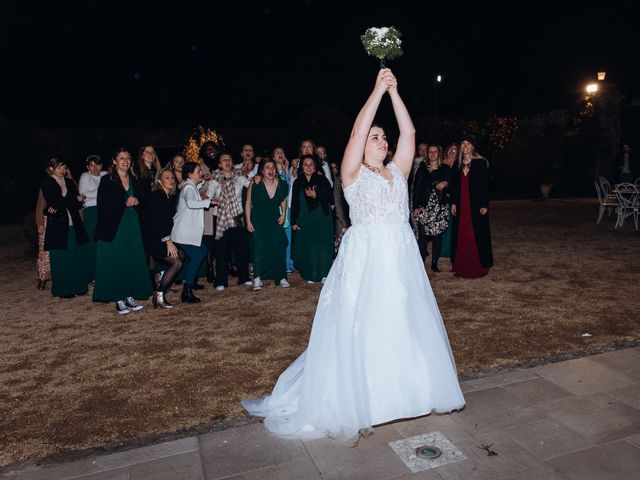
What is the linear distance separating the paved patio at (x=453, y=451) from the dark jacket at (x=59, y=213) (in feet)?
14.9

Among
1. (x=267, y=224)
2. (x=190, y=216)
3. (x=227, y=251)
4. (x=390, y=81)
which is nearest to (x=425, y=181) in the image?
(x=267, y=224)

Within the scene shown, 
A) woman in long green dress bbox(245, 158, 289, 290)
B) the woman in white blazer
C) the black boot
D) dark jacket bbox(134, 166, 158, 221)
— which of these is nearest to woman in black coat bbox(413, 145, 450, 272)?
woman in long green dress bbox(245, 158, 289, 290)

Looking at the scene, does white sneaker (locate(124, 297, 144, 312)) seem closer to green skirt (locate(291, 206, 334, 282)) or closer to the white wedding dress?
green skirt (locate(291, 206, 334, 282))

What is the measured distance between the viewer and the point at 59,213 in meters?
7.09

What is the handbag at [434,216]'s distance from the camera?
812 cm

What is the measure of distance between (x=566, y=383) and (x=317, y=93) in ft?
86.9

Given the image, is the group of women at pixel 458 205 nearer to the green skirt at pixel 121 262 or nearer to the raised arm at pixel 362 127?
the green skirt at pixel 121 262

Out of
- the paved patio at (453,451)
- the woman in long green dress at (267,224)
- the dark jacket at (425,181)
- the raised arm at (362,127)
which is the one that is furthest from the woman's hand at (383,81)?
the dark jacket at (425,181)

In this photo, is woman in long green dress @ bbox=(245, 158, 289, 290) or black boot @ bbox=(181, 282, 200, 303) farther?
woman in long green dress @ bbox=(245, 158, 289, 290)

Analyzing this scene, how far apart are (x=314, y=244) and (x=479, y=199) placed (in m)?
2.47

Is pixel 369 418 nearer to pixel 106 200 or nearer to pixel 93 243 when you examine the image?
pixel 106 200

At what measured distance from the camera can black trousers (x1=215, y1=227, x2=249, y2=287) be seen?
7.57m

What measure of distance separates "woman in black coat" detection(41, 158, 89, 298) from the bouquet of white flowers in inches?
205

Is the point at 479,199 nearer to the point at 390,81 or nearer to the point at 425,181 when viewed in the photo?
the point at 425,181
